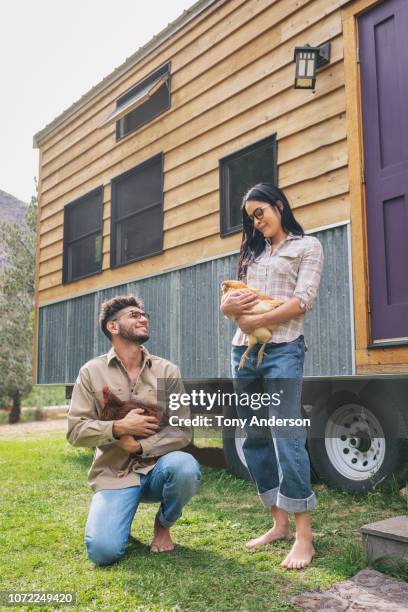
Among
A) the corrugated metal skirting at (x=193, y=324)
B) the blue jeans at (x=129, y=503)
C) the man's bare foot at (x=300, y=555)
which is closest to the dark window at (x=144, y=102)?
the corrugated metal skirting at (x=193, y=324)

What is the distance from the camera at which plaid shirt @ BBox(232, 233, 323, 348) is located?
312cm

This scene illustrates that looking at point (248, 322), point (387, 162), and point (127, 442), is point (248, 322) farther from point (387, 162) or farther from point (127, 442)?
point (387, 162)

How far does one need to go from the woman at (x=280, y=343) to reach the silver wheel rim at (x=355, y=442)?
1.64 m

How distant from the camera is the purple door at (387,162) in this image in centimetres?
450

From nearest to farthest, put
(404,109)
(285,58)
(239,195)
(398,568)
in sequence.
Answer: (398,568) → (404,109) → (285,58) → (239,195)

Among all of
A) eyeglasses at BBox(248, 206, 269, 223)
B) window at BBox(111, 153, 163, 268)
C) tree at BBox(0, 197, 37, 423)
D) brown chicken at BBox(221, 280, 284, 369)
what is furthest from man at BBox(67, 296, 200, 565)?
tree at BBox(0, 197, 37, 423)

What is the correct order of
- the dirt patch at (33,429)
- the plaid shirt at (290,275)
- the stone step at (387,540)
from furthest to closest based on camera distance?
the dirt patch at (33,429) → the plaid shirt at (290,275) → the stone step at (387,540)

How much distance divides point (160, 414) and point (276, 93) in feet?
12.0

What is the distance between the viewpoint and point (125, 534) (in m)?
3.23

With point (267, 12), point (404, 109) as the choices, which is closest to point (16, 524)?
point (404, 109)

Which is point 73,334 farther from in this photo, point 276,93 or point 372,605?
point 372,605

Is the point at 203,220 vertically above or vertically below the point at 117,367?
above

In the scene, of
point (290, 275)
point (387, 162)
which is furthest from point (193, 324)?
point (290, 275)

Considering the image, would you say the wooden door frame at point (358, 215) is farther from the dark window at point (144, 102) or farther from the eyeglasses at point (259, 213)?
the dark window at point (144, 102)
